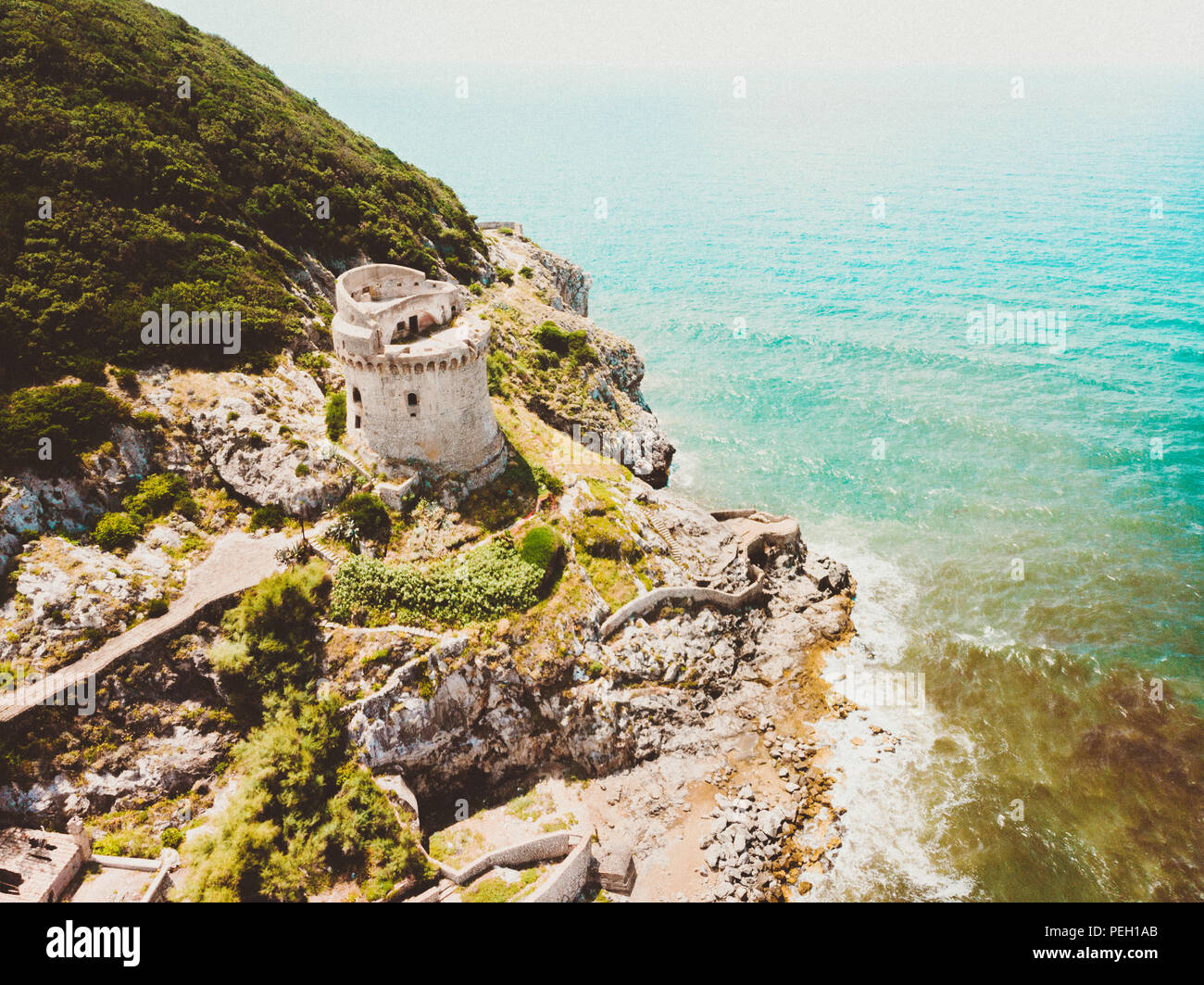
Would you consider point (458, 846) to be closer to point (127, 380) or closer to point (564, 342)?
point (127, 380)

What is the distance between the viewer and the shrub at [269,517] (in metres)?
35.6

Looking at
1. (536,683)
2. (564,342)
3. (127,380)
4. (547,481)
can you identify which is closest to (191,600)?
(127,380)

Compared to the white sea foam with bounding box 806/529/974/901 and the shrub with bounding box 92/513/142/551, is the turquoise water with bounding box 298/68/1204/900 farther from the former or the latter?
the shrub with bounding box 92/513/142/551

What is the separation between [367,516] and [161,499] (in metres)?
10.3

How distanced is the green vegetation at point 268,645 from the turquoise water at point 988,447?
26207 millimetres

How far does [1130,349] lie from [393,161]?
7819cm

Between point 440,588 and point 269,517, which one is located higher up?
point 269,517

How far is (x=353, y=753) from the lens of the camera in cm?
3062

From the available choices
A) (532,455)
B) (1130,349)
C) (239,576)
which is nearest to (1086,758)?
(532,455)

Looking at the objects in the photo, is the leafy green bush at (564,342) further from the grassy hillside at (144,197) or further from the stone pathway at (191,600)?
the stone pathway at (191,600)

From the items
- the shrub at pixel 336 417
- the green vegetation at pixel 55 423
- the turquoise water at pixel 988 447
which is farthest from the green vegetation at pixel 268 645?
the turquoise water at pixel 988 447

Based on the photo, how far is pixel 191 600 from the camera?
3173cm

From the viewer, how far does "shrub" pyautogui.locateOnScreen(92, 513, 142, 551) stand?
32.5m
